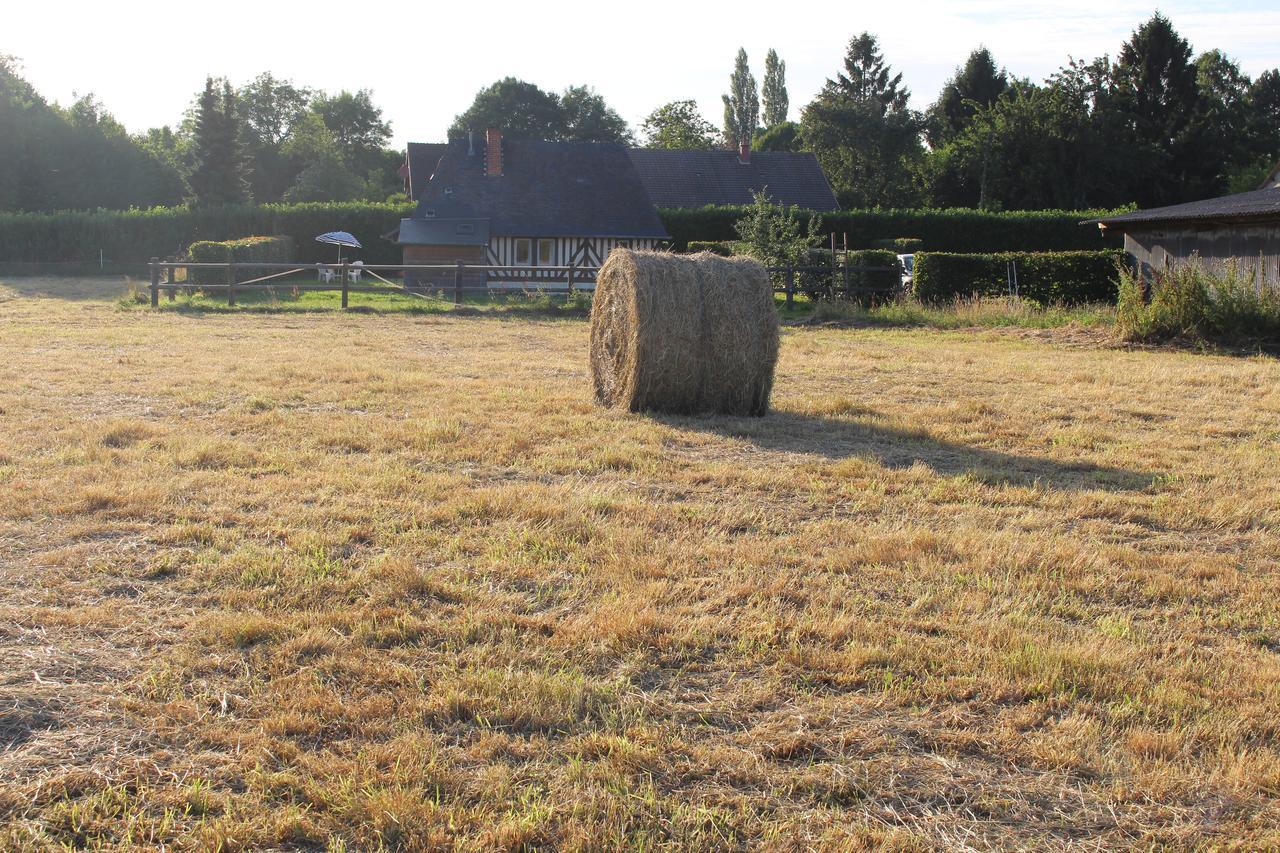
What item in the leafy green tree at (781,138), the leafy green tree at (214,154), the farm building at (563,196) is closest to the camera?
the farm building at (563,196)

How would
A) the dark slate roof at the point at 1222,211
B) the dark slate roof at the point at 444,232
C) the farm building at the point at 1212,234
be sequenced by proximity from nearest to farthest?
the dark slate roof at the point at 1222,211 → the farm building at the point at 1212,234 → the dark slate roof at the point at 444,232

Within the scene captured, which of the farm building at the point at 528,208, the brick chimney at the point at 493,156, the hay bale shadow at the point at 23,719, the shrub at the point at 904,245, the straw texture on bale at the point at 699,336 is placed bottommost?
the hay bale shadow at the point at 23,719

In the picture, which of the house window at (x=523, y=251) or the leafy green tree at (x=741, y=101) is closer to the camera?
the house window at (x=523, y=251)

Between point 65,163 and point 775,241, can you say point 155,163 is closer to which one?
point 65,163

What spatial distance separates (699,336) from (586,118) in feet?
231

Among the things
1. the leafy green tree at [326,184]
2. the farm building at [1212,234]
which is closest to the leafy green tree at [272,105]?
the leafy green tree at [326,184]

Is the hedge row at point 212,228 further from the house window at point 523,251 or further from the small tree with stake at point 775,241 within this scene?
the small tree with stake at point 775,241

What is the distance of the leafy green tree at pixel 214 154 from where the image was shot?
48688 mm

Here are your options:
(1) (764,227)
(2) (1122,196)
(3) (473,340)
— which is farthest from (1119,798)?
(2) (1122,196)

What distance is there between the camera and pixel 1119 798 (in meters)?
3.09

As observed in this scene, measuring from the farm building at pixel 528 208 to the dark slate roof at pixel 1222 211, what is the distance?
776 inches

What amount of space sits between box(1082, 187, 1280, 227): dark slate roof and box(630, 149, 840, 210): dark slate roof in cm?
2243

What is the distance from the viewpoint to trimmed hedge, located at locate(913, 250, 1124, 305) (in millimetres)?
23109

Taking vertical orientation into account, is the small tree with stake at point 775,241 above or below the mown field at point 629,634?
above
